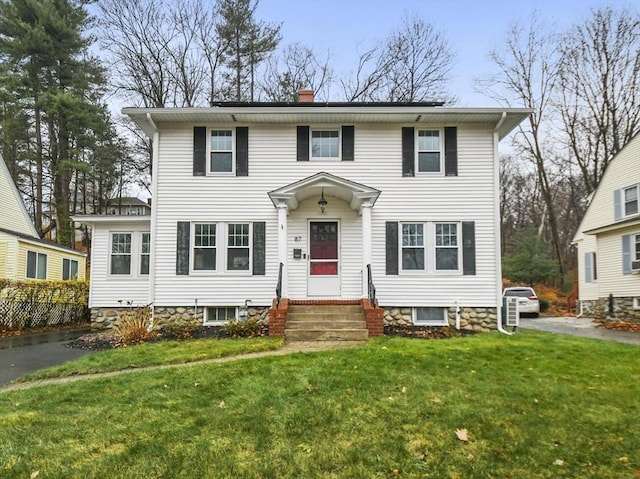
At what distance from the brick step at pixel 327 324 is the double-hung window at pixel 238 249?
2423 mm

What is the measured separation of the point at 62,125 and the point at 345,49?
15502 mm

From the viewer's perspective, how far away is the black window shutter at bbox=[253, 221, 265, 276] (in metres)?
11.2

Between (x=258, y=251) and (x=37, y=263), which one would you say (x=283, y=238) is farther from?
(x=37, y=263)

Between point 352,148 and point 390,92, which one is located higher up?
point 390,92

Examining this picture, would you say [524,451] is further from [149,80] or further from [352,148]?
[149,80]

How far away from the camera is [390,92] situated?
74.5 feet

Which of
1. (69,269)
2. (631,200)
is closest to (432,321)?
(631,200)

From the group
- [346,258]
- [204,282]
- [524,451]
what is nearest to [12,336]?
[204,282]

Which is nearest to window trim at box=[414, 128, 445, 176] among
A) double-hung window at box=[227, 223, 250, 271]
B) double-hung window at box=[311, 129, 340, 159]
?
double-hung window at box=[311, 129, 340, 159]

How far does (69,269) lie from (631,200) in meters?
23.3

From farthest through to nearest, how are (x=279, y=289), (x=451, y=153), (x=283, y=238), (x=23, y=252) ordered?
(x=23, y=252) → (x=451, y=153) → (x=283, y=238) → (x=279, y=289)

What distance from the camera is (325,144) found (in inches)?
461

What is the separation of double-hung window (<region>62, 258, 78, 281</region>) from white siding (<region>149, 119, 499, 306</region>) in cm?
1058

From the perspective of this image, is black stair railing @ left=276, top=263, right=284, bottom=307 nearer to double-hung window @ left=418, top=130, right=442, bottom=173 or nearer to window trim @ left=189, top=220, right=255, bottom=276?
window trim @ left=189, top=220, right=255, bottom=276
